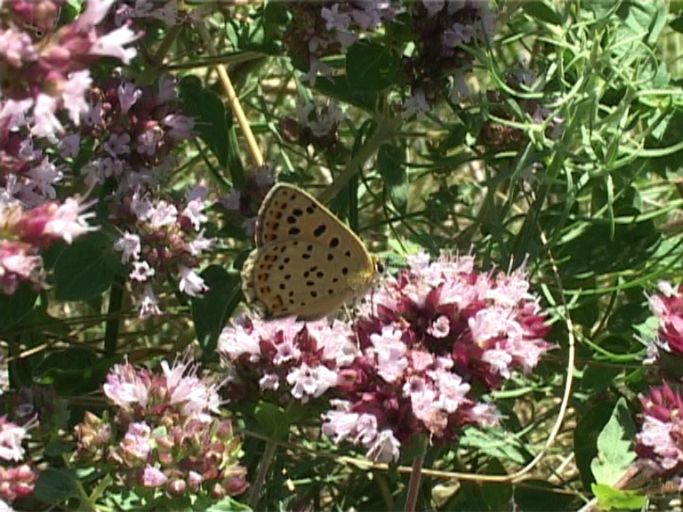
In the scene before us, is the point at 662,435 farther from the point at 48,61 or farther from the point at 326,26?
the point at 48,61

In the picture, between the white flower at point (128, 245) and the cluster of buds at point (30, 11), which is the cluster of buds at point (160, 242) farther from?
the cluster of buds at point (30, 11)

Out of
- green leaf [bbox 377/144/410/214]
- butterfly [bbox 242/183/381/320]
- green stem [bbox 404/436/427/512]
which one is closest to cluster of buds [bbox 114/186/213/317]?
butterfly [bbox 242/183/381/320]

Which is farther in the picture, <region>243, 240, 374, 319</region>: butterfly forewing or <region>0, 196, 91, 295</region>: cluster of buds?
<region>243, 240, 374, 319</region>: butterfly forewing

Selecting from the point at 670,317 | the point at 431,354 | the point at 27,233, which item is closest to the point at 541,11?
the point at 670,317

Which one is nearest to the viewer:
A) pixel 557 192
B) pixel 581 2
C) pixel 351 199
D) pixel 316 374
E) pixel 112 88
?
pixel 316 374

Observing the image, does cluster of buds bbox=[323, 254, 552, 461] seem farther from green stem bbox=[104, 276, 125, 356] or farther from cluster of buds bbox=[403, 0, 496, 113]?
green stem bbox=[104, 276, 125, 356]

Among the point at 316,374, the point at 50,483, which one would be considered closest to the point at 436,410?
the point at 316,374

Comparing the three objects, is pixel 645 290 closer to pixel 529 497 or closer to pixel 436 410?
pixel 529 497
